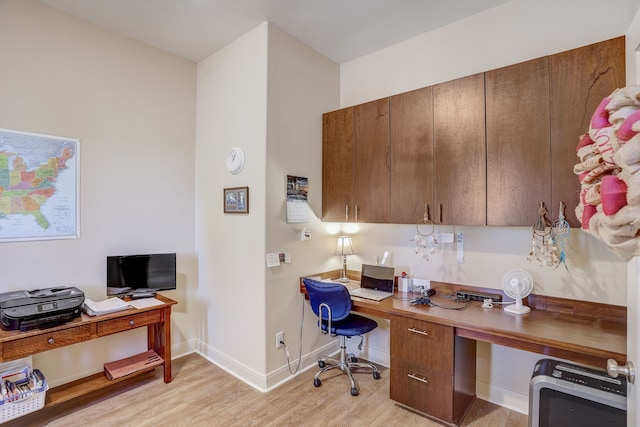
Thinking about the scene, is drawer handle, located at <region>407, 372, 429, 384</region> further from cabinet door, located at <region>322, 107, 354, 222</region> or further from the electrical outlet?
cabinet door, located at <region>322, 107, 354, 222</region>

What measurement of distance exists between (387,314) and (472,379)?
2.75 ft

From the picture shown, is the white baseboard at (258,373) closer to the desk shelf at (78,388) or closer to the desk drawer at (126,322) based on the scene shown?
the desk shelf at (78,388)

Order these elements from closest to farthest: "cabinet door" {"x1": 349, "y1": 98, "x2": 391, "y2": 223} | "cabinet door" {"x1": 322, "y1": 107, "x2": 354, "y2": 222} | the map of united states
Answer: the map of united states → "cabinet door" {"x1": 349, "y1": 98, "x2": 391, "y2": 223} → "cabinet door" {"x1": 322, "y1": 107, "x2": 354, "y2": 222}

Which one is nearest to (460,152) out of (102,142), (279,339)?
(279,339)

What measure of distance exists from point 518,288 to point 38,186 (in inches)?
140

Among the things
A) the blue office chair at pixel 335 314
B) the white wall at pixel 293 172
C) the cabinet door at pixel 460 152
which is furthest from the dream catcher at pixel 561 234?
the white wall at pixel 293 172

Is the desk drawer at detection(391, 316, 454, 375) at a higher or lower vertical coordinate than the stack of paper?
lower

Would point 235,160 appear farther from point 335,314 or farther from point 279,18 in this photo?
point 335,314

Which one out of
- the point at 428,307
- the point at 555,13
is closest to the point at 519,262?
the point at 428,307

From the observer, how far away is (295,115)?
2.88m

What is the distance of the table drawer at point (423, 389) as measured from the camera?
2115mm

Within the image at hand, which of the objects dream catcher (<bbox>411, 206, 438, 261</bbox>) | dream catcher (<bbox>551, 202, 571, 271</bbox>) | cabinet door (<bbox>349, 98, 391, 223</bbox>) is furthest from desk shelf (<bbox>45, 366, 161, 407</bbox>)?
dream catcher (<bbox>551, 202, 571, 271</bbox>)

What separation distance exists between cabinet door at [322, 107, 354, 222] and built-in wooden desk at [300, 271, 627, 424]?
896 mm

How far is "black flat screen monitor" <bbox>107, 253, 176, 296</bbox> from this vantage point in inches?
106
